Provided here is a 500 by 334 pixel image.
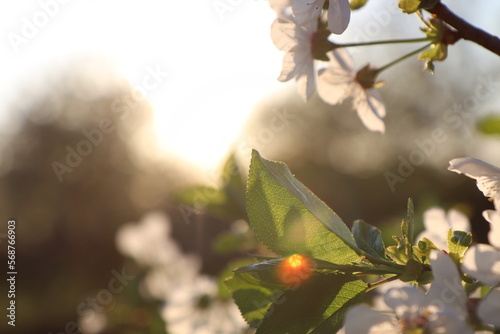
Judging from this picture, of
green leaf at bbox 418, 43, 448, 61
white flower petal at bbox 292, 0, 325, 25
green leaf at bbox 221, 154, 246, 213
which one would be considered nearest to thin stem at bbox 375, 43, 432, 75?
green leaf at bbox 418, 43, 448, 61

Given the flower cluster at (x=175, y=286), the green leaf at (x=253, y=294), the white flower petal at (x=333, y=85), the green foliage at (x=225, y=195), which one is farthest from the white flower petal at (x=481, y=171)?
the green foliage at (x=225, y=195)

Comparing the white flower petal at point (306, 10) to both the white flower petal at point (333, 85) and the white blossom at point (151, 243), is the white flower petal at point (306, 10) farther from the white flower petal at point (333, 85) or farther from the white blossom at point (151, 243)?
the white blossom at point (151, 243)

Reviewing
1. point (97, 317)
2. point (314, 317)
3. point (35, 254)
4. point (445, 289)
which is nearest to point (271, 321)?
point (314, 317)

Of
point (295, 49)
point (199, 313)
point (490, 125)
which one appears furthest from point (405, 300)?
point (199, 313)

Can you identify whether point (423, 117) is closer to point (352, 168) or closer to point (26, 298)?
point (352, 168)

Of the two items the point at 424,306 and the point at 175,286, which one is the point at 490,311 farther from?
the point at 175,286

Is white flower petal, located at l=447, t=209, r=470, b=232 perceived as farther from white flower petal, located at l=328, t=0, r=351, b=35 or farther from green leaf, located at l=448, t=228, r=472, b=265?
white flower petal, located at l=328, t=0, r=351, b=35
